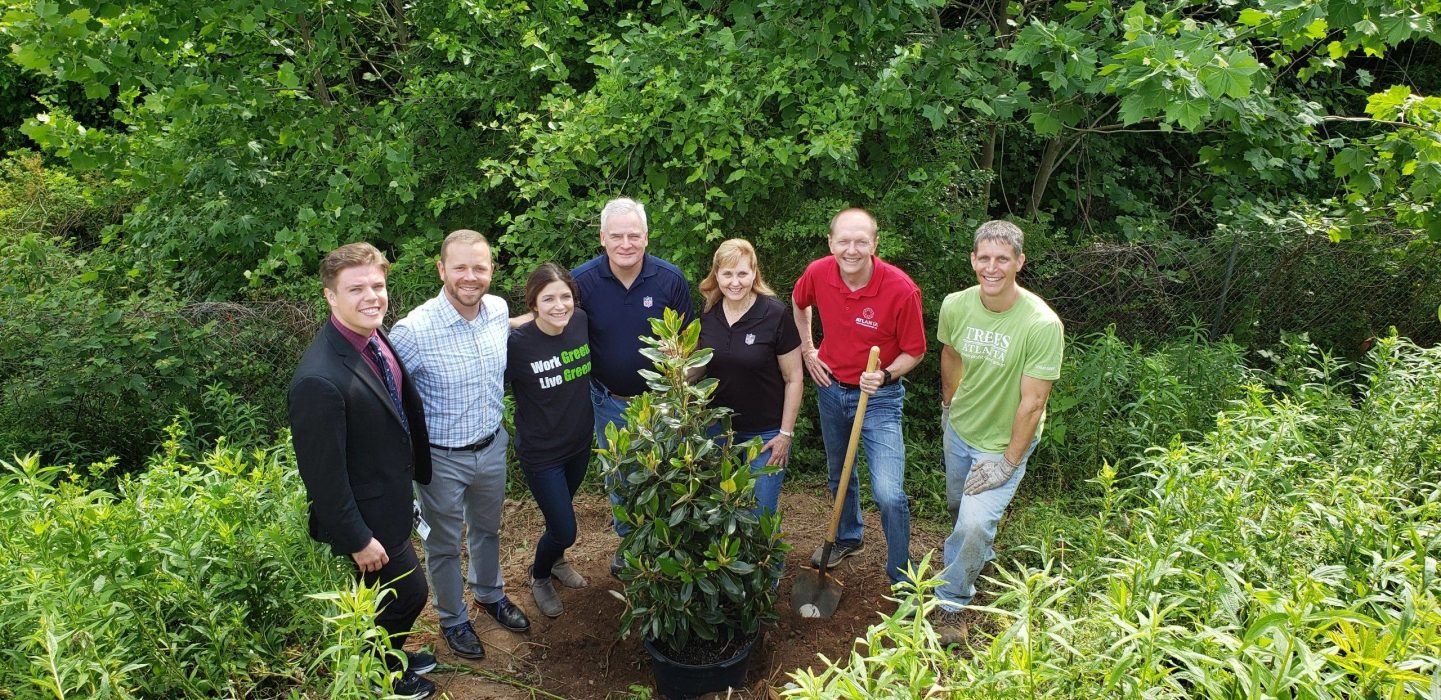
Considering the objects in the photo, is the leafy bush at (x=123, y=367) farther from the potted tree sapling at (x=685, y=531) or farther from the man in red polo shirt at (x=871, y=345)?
the man in red polo shirt at (x=871, y=345)

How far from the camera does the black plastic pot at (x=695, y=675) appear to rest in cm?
332

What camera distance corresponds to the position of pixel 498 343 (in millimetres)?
3447

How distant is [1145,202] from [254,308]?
724 cm

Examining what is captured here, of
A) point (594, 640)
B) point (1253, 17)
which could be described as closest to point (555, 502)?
point (594, 640)

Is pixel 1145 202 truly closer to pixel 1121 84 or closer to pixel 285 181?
pixel 1121 84

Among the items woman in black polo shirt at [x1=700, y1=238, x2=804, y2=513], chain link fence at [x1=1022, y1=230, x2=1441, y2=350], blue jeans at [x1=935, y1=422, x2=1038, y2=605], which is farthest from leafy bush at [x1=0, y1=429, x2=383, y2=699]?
chain link fence at [x1=1022, y1=230, x2=1441, y2=350]

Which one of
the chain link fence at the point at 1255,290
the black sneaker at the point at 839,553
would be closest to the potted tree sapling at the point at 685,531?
the black sneaker at the point at 839,553

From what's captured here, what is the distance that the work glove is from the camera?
3477 millimetres

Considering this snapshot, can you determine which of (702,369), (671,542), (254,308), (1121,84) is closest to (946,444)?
(702,369)

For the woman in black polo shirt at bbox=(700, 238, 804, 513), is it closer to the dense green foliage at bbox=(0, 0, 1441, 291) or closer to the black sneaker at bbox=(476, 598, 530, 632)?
the black sneaker at bbox=(476, 598, 530, 632)

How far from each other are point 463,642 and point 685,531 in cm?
108

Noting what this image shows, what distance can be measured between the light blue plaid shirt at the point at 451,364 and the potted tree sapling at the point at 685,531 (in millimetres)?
528

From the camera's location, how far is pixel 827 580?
4.05 m

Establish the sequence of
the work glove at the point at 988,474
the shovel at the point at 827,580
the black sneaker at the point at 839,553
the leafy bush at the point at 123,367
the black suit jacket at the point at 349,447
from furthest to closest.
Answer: the leafy bush at the point at 123,367, the black sneaker at the point at 839,553, the shovel at the point at 827,580, the work glove at the point at 988,474, the black suit jacket at the point at 349,447
